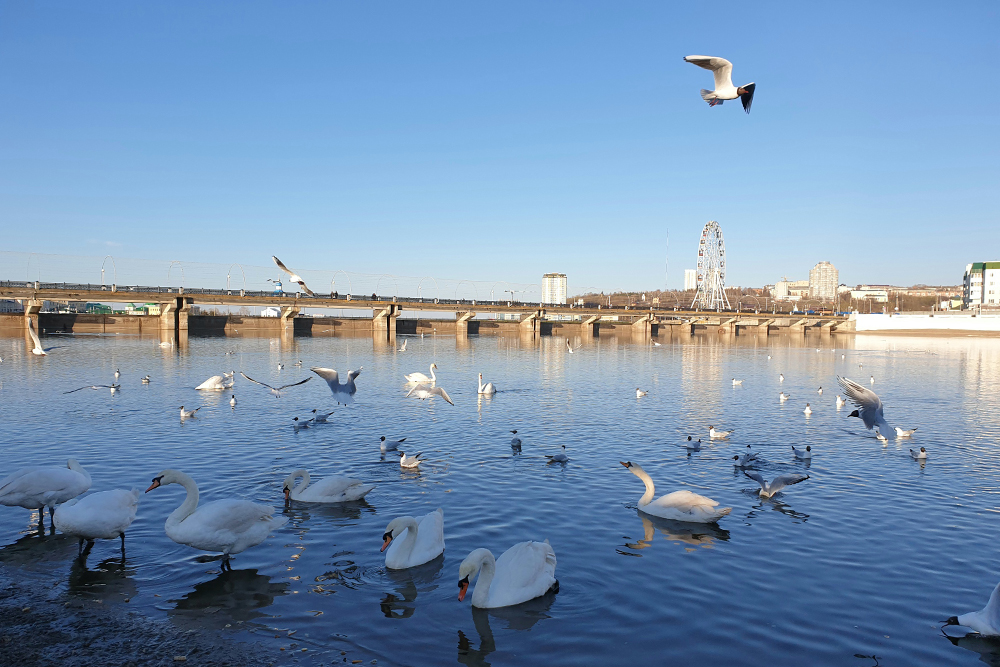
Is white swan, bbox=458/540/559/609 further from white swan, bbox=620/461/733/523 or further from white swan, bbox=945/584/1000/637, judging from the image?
white swan, bbox=945/584/1000/637

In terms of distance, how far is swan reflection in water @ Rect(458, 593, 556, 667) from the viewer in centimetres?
719

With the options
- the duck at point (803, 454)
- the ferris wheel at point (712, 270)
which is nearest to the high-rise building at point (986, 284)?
the ferris wheel at point (712, 270)

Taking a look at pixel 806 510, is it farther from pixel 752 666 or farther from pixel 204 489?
pixel 204 489

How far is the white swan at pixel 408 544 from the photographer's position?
944 cm

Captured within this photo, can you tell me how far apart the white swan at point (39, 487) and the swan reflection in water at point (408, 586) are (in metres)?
5.77

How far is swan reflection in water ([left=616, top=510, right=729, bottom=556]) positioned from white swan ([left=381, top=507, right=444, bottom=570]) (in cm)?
317

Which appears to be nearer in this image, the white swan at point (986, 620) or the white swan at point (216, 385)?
the white swan at point (986, 620)

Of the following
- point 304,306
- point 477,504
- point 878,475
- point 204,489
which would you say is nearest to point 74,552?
point 204,489

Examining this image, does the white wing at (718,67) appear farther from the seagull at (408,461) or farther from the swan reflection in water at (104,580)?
the swan reflection in water at (104,580)

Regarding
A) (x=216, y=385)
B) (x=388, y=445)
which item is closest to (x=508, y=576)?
(x=388, y=445)

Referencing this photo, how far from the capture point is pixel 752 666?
7.06 meters

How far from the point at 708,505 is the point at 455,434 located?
10.5 metres

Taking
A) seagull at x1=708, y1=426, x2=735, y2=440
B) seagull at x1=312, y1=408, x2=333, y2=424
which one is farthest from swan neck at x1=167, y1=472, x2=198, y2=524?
seagull at x1=708, y1=426, x2=735, y2=440

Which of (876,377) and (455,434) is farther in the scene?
(876,377)
